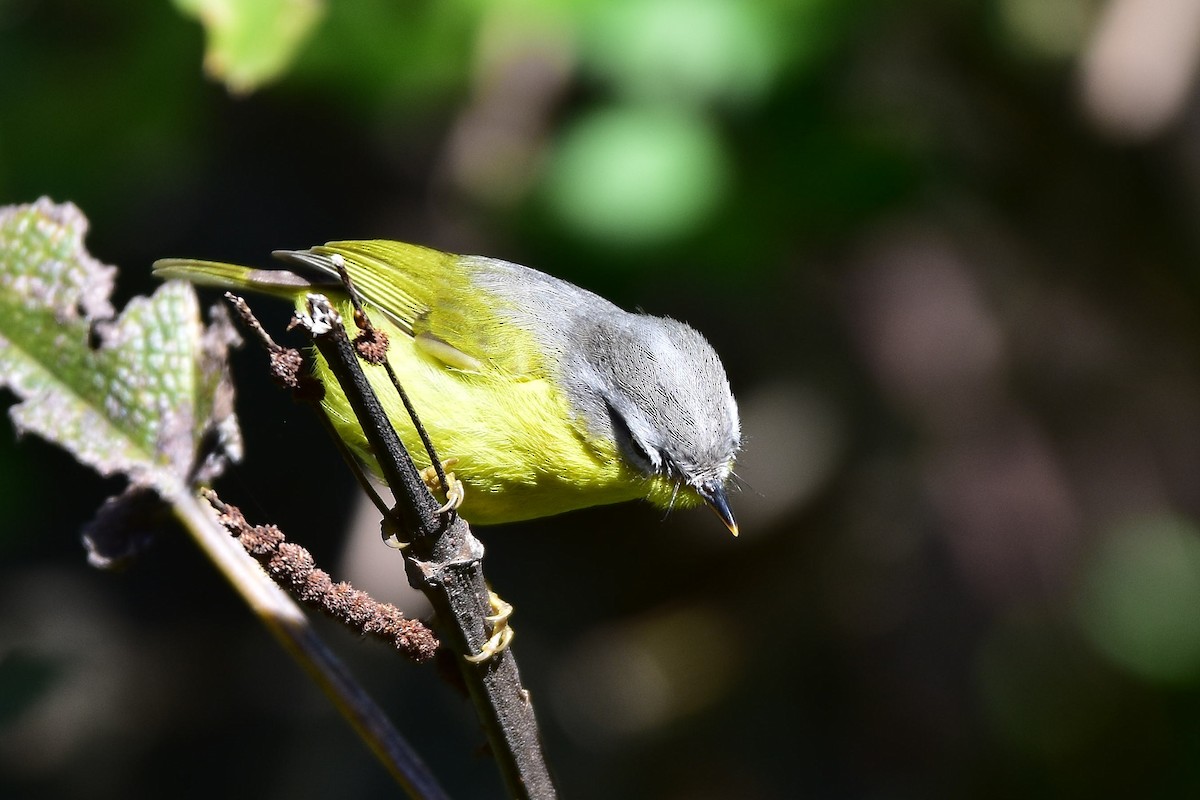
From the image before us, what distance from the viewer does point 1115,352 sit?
5.84 meters

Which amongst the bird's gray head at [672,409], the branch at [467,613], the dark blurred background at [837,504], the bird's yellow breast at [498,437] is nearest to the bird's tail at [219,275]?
the bird's yellow breast at [498,437]

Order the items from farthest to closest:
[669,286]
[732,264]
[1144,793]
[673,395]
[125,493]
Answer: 1. [669,286]
2. [1144,793]
3. [732,264]
4. [673,395]
5. [125,493]

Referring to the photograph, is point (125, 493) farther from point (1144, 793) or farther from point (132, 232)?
point (1144, 793)

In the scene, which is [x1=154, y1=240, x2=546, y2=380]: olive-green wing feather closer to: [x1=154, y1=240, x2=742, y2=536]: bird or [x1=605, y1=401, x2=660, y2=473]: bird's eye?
[x1=154, y1=240, x2=742, y2=536]: bird

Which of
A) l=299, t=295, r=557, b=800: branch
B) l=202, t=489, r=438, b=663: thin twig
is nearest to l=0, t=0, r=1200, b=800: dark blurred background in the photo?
l=299, t=295, r=557, b=800: branch

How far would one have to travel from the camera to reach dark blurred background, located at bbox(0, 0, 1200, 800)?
4965 millimetres

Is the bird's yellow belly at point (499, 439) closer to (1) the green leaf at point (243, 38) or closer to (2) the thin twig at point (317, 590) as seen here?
(1) the green leaf at point (243, 38)

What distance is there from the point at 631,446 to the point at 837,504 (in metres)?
2.59

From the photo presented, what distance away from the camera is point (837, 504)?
19.1 ft

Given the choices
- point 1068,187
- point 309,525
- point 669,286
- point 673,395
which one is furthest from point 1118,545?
point 309,525

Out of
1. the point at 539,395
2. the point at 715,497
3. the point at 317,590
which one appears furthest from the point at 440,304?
the point at 317,590

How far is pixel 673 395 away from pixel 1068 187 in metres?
3.05

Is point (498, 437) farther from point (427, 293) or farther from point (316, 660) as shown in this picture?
point (316, 660)

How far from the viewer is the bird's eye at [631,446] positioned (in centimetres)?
342
